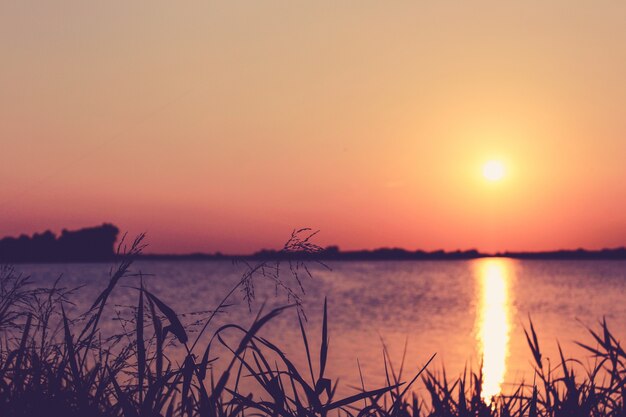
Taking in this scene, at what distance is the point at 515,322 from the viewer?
202 feet

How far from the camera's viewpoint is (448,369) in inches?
1350

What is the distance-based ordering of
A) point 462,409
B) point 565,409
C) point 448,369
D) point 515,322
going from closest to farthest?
1. point 565,409
2. point 462,409
3. point 448,369
4. point 515,322

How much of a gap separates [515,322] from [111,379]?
200 feet

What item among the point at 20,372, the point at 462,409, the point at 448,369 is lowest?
the point at 448,369

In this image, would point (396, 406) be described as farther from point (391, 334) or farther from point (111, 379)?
point (391, 334)

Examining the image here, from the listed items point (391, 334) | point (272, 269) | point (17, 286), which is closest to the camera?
point (272, 269)

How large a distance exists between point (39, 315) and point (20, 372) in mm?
256

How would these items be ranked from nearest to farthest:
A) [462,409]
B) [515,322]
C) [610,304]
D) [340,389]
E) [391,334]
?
[462,409]
[340,389]
[391,334]
[515,322]
[610,304]

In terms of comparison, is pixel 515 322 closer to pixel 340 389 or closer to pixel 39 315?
pixel 340 389

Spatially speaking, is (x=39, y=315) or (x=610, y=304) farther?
(x=610, y=304)

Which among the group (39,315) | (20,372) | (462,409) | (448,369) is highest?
(39,315)

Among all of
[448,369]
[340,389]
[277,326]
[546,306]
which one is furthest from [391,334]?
[546,306]

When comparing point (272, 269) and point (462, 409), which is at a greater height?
point (272, 269)

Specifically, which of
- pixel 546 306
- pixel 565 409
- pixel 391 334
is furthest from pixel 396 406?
pixel 546 306
